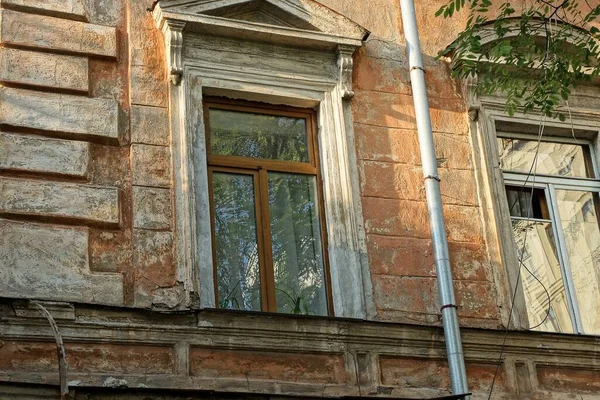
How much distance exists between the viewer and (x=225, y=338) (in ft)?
26.1

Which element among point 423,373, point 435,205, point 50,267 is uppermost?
point 435,205

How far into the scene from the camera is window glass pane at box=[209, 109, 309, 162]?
9.01m

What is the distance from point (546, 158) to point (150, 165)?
3.38 meters

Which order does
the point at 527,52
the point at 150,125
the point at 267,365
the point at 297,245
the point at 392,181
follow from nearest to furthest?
the point at 267,365 < the point at 150,125 < the point at 297,245 < the point at 392,181 < the point at 527,52

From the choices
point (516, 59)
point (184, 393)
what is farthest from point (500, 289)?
point (184, 393)

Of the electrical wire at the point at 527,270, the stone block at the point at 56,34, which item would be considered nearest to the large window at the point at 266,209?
the stone block at the point at 56,34

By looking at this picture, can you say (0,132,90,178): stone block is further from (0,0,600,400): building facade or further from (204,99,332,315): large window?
(204,99,332,315): large window

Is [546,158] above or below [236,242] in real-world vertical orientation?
above

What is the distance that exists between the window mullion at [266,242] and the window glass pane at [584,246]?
2455mm

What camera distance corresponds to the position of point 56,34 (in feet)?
28.3

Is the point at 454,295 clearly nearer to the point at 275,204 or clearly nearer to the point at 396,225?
the point at 396,225

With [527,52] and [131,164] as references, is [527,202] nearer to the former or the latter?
[527,52]

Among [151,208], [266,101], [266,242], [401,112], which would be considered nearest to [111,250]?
[151,208]

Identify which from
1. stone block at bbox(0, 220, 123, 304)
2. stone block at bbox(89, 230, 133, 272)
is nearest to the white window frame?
stone block at bbox(89, 230, 133, 272)
